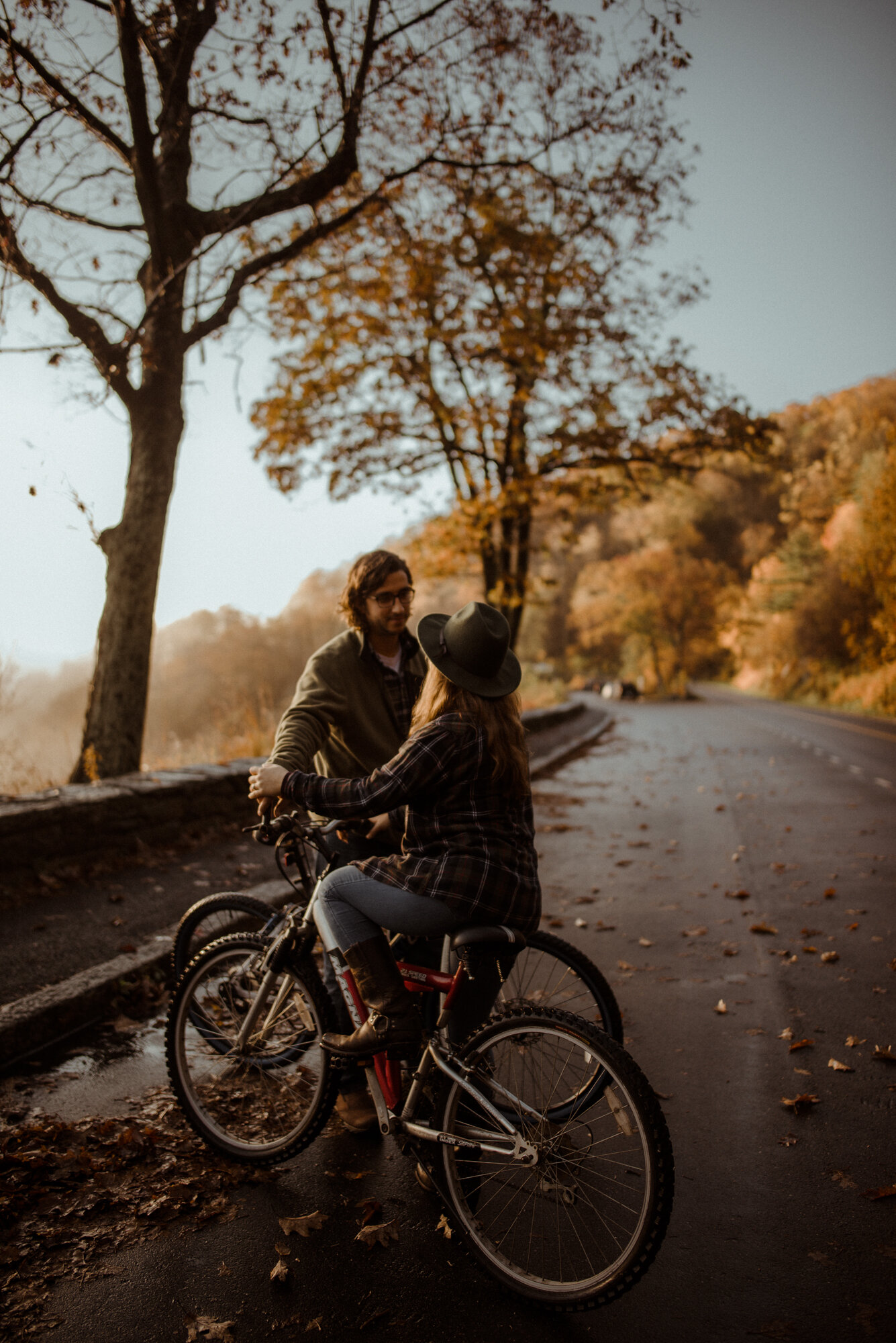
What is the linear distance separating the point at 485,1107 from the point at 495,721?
3.79 feet

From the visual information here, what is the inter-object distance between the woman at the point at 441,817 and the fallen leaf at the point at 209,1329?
77 cm

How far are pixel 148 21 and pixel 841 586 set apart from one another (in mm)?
40879

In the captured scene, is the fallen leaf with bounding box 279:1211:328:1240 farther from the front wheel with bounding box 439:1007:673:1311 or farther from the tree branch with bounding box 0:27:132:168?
the tree branch with bounding box 0:27:132:168

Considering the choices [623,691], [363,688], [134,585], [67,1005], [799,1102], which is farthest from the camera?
[623,691]

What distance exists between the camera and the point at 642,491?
693 inches

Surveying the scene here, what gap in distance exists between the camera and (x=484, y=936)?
2.59 metres

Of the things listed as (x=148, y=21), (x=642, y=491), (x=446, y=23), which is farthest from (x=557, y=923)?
(x=642, y=491)

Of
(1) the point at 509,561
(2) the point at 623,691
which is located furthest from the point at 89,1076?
(2) the point at 623,691

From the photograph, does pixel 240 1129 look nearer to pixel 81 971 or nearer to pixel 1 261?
pixel 81 971

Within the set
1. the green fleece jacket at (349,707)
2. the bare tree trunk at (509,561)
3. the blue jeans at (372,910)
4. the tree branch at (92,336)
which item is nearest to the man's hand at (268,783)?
the blue jeans at (372,910)

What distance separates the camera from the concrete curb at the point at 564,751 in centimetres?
1410

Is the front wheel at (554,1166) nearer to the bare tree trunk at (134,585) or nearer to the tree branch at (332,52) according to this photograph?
the bare tree trunk at (134,585)

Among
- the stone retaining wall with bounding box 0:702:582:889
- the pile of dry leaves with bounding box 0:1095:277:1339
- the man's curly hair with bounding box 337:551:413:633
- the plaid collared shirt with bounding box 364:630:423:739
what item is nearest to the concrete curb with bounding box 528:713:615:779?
the stone retaining wall with bounding box 0:702:582:889

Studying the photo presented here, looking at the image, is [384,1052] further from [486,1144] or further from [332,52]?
[332,52]
